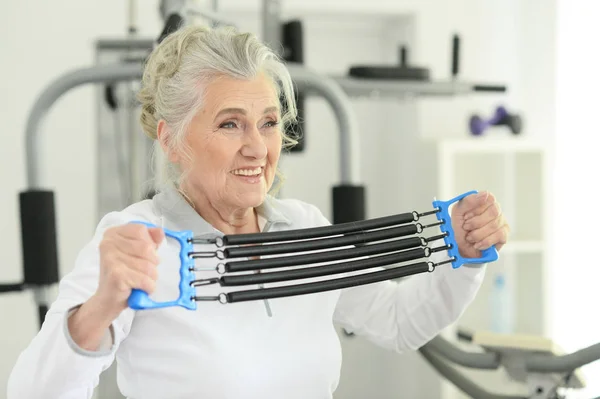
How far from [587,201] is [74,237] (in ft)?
6.84

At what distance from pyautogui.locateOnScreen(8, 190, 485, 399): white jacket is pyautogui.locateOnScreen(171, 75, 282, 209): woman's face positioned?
3.9 inches

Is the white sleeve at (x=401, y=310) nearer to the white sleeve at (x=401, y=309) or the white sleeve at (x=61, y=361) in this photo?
the white sleeve at (x=401, y=309)

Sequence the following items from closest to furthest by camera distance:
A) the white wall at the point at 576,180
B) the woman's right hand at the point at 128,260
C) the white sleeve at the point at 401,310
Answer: the woman's right hand at the point at 128,260
the white sleeve at the point at 401,310
the white wall at the point at 576,180

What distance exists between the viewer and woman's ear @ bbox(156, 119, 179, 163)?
130 cm

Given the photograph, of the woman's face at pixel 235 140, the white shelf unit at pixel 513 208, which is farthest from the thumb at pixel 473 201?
the white shelf unit at pixel 513 208

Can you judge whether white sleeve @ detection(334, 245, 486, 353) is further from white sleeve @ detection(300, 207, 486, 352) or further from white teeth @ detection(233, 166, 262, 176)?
white teeth @ detection(233, 166, 262, 176)

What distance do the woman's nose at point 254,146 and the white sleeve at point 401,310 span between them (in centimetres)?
40

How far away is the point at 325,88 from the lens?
6.55ft

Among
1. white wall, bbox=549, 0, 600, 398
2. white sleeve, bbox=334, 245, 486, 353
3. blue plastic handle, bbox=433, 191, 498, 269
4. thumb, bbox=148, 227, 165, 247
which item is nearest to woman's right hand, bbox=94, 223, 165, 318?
thumb, bbox=148, 227, 165, 247

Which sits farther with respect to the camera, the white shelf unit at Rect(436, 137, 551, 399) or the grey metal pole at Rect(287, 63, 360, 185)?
the white shelf unit at Rect(436, 137, 551, 399)

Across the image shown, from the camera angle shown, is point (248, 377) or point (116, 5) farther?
point (116, 5)

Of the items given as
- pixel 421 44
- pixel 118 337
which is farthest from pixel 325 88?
pixel 421 44

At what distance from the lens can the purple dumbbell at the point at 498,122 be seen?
3246 mm

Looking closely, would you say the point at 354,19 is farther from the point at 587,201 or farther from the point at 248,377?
the point at 248,377
